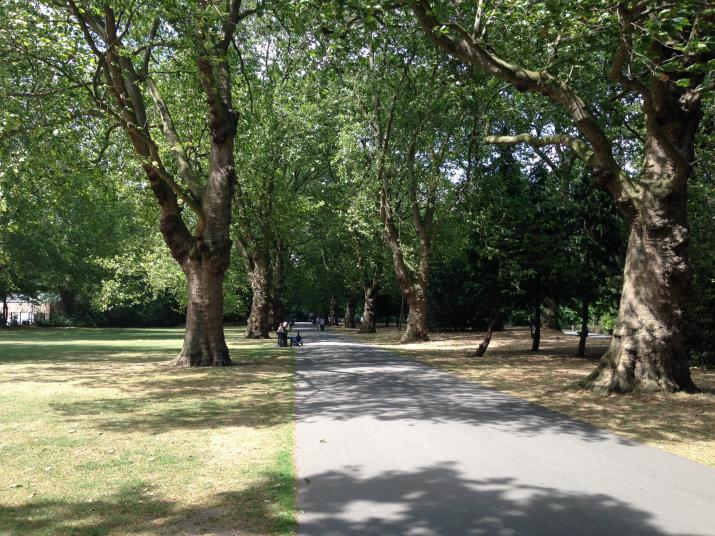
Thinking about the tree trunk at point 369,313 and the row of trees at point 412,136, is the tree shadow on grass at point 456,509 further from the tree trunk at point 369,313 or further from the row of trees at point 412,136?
the tree trunk at point 369,313

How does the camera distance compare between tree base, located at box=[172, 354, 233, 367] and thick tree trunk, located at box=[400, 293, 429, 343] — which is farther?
thick tree trunk, located at box=[400, 293, 429, 343]

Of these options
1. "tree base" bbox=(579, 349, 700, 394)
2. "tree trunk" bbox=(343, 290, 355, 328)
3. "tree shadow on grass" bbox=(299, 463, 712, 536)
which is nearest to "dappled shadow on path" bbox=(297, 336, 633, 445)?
"tree base" bbox=(579, 349, 700, 394)

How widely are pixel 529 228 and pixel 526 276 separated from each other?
63.7 inches

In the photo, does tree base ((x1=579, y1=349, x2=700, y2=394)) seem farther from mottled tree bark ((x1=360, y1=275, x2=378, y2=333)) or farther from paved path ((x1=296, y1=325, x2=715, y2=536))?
mottled tree bark ((x1=360, y1=275, x2=378, y2=333))

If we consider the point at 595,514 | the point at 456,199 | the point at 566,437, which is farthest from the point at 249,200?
the point at 595,514

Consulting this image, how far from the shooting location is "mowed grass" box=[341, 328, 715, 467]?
25.1ft

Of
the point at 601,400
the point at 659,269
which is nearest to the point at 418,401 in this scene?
the point at 601,400

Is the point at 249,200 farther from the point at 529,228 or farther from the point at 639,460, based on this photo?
the point at 639,460

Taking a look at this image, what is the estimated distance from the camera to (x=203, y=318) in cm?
1656

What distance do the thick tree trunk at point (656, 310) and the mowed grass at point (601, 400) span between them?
406mm

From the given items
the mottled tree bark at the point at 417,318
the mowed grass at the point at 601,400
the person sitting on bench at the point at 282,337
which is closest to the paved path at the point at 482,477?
the mowed grass at the point at 601,400

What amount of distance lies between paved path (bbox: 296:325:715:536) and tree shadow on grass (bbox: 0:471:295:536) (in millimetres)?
258

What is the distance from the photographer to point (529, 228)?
19.6m

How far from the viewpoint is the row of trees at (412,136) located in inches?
441
